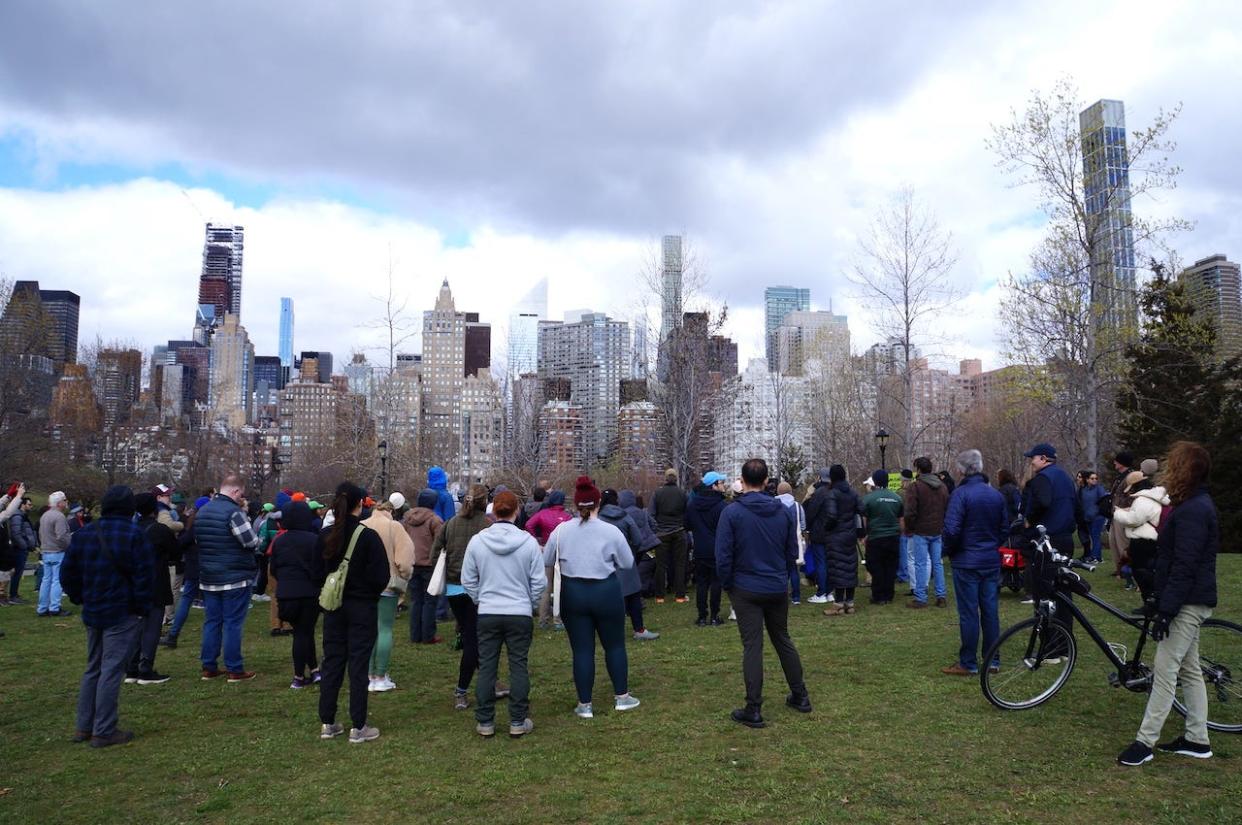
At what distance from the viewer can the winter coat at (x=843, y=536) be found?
11008 mm

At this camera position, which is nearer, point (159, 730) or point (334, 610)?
point (334, 610)

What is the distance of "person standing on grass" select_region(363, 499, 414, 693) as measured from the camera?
7.45 metres

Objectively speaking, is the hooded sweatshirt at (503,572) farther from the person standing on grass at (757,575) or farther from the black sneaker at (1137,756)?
the black sneaker at (1137,756)

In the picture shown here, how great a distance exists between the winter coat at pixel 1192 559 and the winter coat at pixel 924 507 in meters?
6.28

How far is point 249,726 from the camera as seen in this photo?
21.4 ft

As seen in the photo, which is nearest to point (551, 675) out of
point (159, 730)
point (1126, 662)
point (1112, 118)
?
point (159, 730)

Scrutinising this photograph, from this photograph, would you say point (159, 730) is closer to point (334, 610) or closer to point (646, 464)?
point (334, 610)

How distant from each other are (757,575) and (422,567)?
520cm

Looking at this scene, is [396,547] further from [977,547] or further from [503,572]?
[977,547]

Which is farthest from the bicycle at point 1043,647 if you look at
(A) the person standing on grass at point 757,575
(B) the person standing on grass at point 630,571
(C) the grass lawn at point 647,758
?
(B) the person standing on grass at point 630,571

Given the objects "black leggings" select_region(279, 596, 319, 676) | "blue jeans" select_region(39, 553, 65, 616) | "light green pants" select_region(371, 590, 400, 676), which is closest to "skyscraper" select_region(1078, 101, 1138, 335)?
"light green pants" select_region(371, 590, 400, 676)

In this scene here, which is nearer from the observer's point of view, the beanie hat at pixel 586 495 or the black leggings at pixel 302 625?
the beanie hat at pixel 586 495

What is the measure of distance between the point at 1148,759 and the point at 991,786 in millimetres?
1133

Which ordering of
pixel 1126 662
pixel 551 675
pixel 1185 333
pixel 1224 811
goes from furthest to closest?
pixel 1185 333, pixel 551 675, pixel 1126 662, pixel 1224 811
